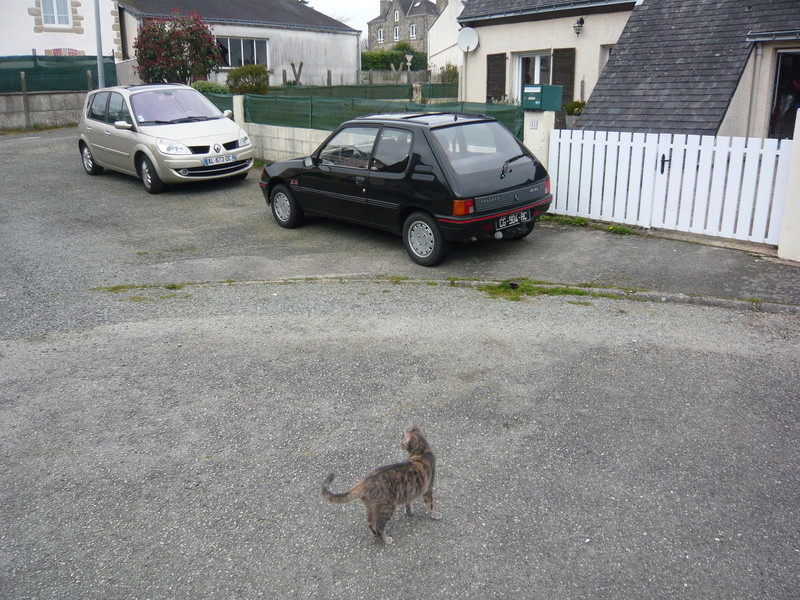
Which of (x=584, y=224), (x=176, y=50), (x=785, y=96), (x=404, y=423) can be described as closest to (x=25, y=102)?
(x=176, y=50)

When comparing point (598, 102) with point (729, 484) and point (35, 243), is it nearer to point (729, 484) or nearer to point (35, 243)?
point (35, 243)

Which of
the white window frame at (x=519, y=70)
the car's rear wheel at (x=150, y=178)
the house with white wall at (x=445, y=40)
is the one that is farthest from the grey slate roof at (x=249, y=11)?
the car's rear wheel at (x=150, y=178)

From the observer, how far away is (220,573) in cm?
381

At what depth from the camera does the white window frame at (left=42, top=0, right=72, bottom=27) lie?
3366cm

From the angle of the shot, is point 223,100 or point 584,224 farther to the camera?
point 223,100

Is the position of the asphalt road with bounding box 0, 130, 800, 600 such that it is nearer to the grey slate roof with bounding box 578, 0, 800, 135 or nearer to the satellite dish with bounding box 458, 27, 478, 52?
the grey slate roof with bounding box 578, 0, 800, 135

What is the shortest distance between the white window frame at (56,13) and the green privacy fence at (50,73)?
305 inches

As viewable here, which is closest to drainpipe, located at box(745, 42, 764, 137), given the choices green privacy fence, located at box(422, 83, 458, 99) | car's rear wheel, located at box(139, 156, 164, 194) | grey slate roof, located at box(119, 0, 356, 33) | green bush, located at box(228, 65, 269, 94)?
car's rear wheel, located at box(139, 156, 164, 194)

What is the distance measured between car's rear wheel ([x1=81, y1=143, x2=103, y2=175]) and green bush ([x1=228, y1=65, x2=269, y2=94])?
42.6 ft

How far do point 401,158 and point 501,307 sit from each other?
8.15 feet

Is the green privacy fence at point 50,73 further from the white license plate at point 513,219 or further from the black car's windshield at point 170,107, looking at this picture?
the white license plate at point 513,219

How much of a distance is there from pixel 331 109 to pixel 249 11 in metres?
27.4

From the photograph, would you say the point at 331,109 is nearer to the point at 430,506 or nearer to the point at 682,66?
the point at 682,66

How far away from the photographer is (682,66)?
13.9 m
